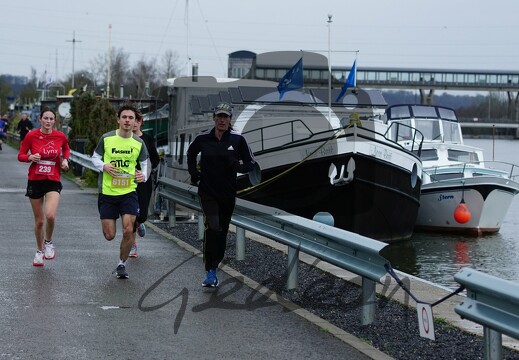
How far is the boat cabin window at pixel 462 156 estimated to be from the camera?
110 ft

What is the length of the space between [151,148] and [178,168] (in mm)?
12030

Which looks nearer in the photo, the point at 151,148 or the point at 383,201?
the point at 151,148

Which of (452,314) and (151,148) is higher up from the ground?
(151,148)

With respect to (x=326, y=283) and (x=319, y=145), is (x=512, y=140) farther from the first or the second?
(x=326, y=283)

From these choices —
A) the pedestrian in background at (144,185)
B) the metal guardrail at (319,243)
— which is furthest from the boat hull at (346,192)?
the pedestrian in background at (144,185)

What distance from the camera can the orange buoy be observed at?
2911 cm

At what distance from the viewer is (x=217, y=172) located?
11133 millimetres

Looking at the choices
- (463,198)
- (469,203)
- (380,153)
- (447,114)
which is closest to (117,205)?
(380,153)

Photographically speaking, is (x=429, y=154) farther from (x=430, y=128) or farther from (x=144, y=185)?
(x=144, y=185)

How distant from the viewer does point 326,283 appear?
38.1 ft

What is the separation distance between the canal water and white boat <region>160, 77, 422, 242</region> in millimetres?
739

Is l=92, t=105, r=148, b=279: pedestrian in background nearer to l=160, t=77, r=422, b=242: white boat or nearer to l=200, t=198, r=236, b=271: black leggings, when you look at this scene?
l=200, t=198, r=236, b=271: black leggings

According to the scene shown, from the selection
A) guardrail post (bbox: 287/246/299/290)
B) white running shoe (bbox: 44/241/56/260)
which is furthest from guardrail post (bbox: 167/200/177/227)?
guardrail post (bbox: 287/246/299/290)

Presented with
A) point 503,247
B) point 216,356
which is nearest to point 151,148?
point 216,356
